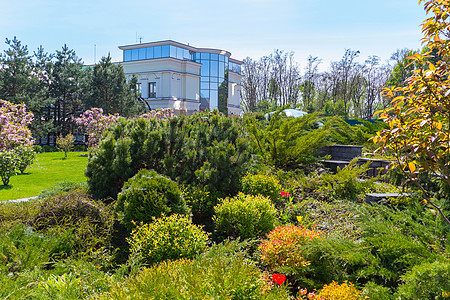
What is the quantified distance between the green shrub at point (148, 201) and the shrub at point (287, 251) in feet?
4.08

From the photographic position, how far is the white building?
109ft

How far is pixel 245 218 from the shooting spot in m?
3.92

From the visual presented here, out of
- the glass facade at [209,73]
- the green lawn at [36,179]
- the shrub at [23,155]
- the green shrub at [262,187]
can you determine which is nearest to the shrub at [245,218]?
the green shrub at [262,187]

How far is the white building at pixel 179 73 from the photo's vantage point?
109 feet

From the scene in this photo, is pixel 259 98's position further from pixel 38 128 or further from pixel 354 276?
pixel 354 276

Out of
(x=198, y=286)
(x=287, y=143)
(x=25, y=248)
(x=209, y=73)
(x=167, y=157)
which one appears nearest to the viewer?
(x=198, y=286)

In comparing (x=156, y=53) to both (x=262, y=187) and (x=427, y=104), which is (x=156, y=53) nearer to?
(x=262, y=187)

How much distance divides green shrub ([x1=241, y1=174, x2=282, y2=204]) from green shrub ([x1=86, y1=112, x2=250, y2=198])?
7.4 inches

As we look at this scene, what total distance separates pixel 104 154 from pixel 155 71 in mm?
30243

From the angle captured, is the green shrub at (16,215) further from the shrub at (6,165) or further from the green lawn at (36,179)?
the shrub at (6,165)

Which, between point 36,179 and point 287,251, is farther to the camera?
point 36,179

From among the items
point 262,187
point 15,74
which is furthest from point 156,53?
point 262,187

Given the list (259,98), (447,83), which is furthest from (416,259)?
(259,98)

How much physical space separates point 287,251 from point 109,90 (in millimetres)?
23789
